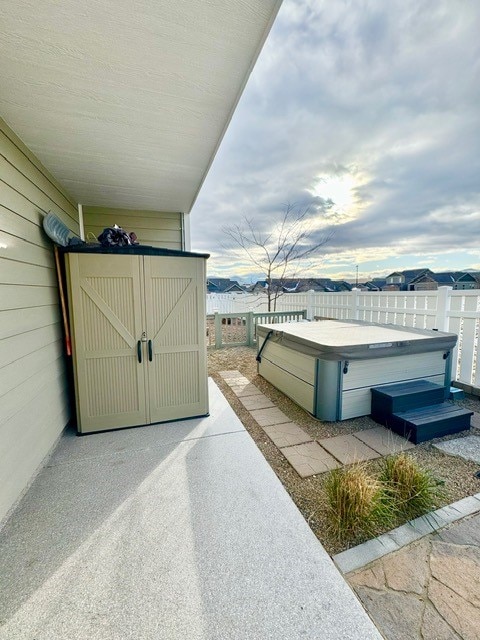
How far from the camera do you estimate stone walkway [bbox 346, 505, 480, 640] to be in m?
1.07

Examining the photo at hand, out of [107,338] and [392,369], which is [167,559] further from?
[392,369]

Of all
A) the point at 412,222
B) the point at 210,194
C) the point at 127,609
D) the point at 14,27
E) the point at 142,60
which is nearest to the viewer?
the point at 127,609

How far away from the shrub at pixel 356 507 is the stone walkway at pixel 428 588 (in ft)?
0.52

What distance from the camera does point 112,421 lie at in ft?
9.20

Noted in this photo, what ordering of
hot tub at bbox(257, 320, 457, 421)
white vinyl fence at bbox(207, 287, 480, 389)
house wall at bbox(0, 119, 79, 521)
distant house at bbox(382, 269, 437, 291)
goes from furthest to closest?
1. distant house at bbox(382, 269, 437, 291)
2. white vinyl fence at bbox(207, 287, 480, 389)
3. hot tub at bbox(257, 320, 457, 421)
4. house wall at bbox(0, 119, 79, 521)

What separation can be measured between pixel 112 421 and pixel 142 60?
117 inches

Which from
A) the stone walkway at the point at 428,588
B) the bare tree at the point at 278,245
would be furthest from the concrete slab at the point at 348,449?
the bare tree at the point at 278,245

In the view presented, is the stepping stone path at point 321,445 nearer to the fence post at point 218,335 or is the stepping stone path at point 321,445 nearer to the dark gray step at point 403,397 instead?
the dark gray step at point 403,397

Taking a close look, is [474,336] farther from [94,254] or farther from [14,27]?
[14,27]

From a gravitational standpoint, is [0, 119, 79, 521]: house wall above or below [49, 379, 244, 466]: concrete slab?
above

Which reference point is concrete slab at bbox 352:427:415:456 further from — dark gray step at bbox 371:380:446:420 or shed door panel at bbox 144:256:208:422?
shed door panel at bbox 144:256:208:422

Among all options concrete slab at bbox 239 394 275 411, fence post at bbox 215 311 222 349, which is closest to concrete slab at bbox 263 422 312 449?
concrete slab at bbox 239 394 275 411

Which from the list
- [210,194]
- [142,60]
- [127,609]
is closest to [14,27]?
[142,60]

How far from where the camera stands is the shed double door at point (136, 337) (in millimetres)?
2623
